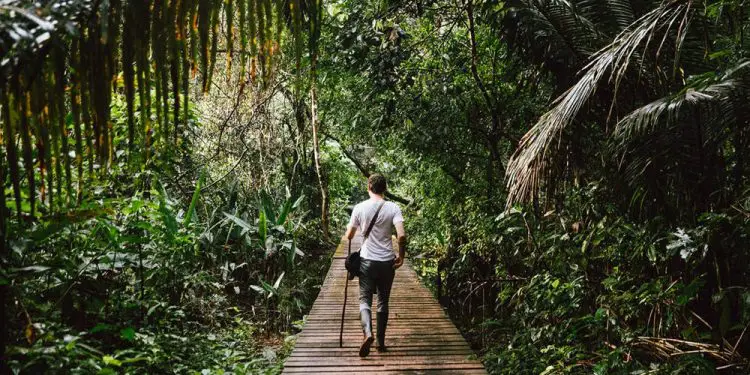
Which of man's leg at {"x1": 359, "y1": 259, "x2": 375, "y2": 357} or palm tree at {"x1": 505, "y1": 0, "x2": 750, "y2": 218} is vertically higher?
palm tree at {"x1": 505, "y1": 0, "x2": 750, "y2": 218}

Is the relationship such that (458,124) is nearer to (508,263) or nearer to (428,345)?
(508,263)

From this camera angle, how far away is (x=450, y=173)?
7910mm

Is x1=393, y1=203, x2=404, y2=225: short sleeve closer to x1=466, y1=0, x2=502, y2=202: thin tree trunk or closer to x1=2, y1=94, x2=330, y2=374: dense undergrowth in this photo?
x1=2, y1=94, x2=330, y2=374: dense undergrowth

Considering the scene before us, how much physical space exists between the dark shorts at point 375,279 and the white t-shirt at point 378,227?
0.05 meters

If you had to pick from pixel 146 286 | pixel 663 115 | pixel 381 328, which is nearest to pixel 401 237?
pixel 381 328

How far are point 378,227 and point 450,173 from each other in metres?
3.55

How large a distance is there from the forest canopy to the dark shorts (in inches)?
45.8

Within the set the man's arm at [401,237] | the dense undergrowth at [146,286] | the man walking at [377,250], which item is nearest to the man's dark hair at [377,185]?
the man walking at [377,250]

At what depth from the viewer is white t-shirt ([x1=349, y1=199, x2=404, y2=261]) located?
4570 mm

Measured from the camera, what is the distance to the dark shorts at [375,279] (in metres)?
4.59

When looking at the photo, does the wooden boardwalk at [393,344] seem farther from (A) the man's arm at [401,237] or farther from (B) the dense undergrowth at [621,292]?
(A) the man's arm at [401,237]

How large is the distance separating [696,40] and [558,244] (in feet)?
6.63

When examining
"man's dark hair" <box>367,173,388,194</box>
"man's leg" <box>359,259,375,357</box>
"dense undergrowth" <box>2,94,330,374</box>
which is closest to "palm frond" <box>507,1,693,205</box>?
"man's dark hair" <box>367,173,388,194</box>

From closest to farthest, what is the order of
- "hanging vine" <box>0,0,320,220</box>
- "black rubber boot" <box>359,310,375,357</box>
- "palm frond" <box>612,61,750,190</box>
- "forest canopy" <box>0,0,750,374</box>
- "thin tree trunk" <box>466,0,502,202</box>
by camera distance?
"hanging vine" <box>0,0,320,220</box>, "forest canopy" <box>0,0,750,374</box>, "palm frond" <box>612,61,750,190</box>, "black rubber boot" <box>359,310,375,357</box>, "thin tree trunk" <box>466,0,502,202</box>
